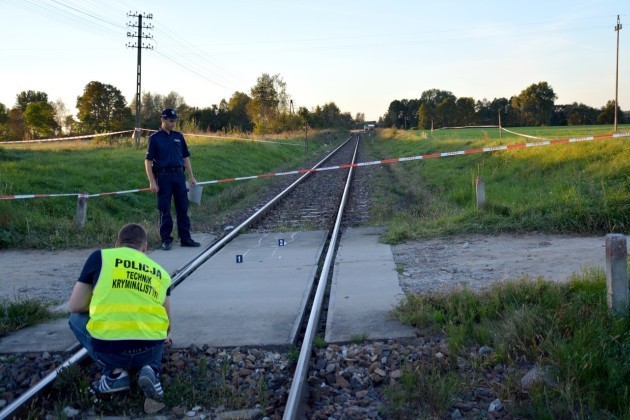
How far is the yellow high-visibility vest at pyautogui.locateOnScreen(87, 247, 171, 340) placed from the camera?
13.2ft

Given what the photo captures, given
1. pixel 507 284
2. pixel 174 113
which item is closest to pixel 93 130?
pixel 174 113

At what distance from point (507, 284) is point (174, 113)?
5543mm

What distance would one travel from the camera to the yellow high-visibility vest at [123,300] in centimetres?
402

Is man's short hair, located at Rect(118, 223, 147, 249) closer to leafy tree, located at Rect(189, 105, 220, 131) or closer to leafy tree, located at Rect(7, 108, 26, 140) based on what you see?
leafy tree, located at Rect(7, 108, 26, 140)

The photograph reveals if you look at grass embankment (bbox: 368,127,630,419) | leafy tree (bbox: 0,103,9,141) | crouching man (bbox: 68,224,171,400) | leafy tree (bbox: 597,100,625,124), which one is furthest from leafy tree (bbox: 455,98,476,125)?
crouching man (bbox: 68,224,171,400)

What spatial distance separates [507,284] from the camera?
5.64 m

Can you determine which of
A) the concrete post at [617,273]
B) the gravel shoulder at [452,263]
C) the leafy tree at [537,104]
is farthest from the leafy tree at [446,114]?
the concrete post at [617,273]

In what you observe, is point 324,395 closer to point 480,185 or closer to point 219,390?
point 219,390

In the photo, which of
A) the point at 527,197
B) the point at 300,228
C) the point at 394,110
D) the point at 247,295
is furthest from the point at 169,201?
the point at 394,110

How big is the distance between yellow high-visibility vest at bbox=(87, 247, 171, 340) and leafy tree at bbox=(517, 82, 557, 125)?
91.3 m

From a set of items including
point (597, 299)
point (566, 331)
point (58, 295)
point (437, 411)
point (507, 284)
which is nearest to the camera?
point (437, 411)

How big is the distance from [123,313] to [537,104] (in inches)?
3742

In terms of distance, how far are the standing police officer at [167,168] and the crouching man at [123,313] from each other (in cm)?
483

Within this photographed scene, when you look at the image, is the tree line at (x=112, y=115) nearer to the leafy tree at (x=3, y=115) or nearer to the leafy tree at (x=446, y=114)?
the leafy tree at (x=3, y=115)
